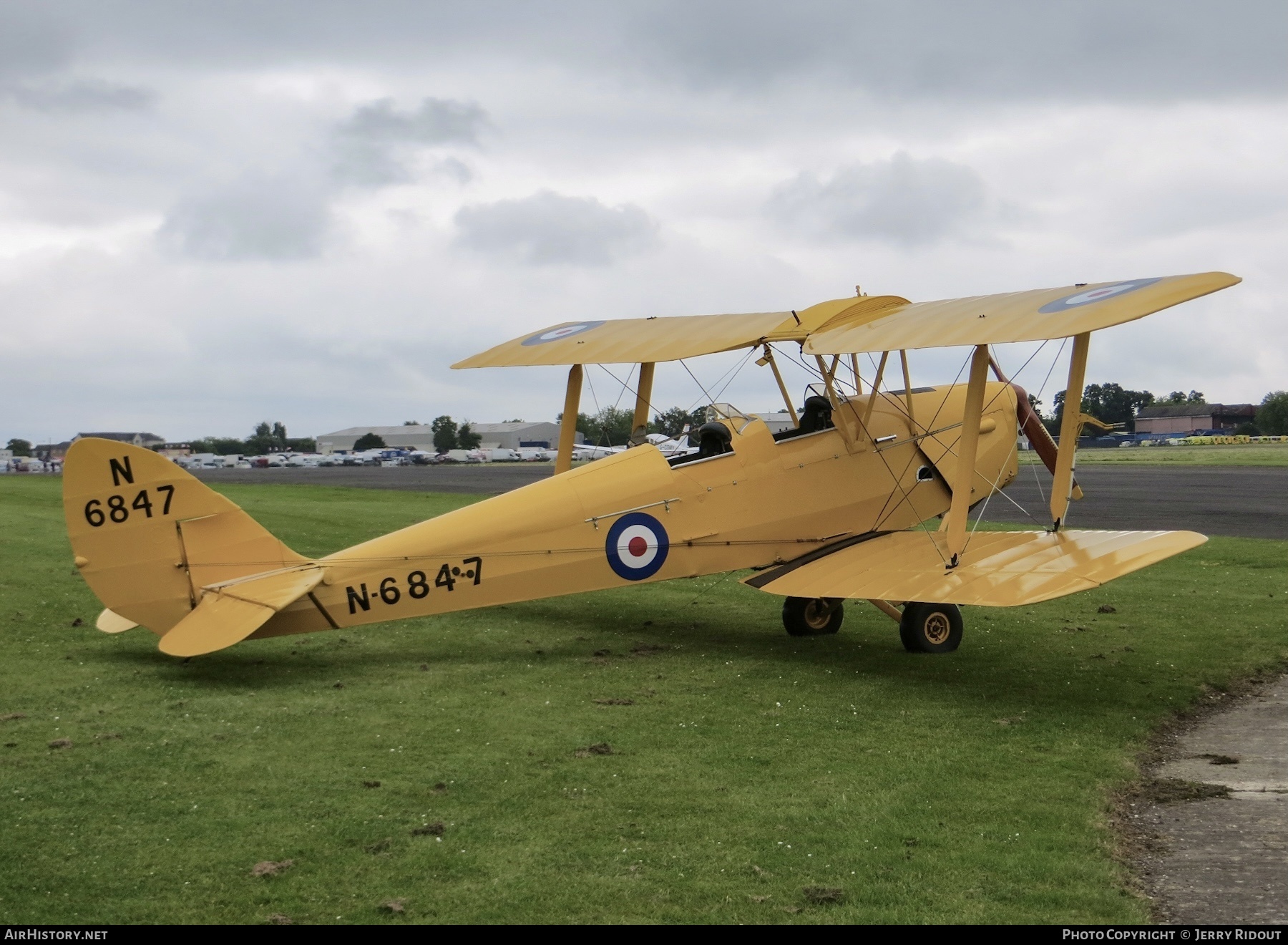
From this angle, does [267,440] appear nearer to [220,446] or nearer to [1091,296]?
[220,446]

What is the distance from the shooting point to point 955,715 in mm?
7559

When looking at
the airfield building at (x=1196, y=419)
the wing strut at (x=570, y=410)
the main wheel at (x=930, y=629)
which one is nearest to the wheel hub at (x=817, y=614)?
the main wheel at (x=930, y=629)

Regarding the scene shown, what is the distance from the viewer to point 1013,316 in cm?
859

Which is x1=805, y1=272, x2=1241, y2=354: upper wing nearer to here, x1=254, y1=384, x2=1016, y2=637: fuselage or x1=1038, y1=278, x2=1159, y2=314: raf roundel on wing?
x1=1038, y1=278, x2=1159, y2=314: raf roundel on wing

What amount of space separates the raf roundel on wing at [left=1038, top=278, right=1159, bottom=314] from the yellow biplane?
4cm

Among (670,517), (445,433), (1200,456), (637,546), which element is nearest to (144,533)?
(637,546)

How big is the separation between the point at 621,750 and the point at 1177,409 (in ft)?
407


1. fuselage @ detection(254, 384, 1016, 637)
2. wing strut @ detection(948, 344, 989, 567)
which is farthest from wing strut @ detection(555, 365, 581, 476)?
wing strut @ detection(948, 344, 989, 567)

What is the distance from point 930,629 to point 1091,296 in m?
2.99

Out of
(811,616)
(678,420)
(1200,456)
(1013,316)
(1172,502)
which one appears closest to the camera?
(1013,316)

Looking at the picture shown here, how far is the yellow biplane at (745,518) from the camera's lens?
26.2 feet

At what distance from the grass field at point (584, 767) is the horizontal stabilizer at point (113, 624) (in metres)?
0.31

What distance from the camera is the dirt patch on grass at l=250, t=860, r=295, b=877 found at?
15.0ft

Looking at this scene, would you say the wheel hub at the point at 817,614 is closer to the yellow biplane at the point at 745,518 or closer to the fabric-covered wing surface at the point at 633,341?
the yellow biplane at the point at 745,518
